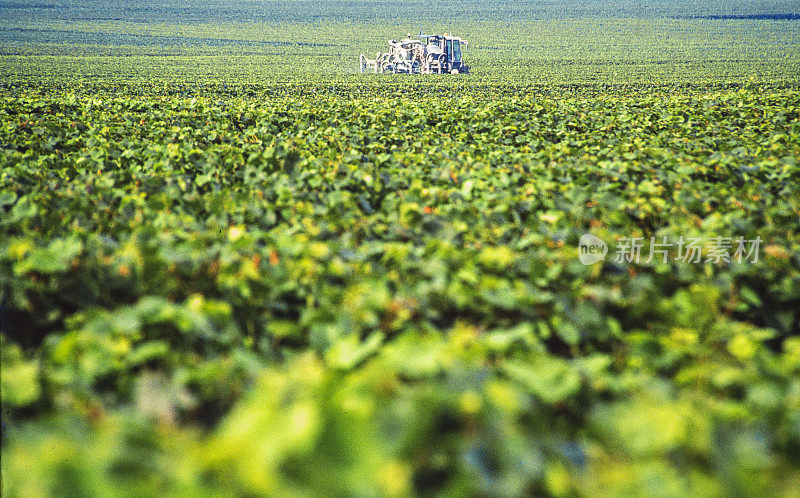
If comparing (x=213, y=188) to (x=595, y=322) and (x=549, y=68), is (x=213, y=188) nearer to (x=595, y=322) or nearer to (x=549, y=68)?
(x=595, y=322)

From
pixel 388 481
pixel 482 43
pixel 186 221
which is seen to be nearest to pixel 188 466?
pixel 388 481
